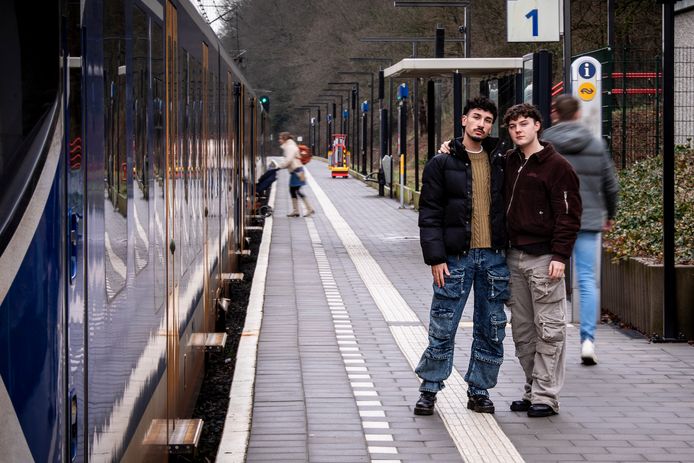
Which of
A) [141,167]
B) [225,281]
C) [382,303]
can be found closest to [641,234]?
[382,303]

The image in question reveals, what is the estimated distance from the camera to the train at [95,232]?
2.52m

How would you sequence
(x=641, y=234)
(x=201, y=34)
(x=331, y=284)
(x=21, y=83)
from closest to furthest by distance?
(x=21, y=83)
(x=201, y=34)
(x=641, y=234)
(x=331, y=284)

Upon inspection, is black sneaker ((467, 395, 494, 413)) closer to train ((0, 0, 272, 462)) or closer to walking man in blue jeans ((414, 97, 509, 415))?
walking man in blue jeans ((414, 97, 509, 415))

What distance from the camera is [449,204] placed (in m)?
7.23

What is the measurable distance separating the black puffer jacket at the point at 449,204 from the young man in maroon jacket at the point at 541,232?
17 cm

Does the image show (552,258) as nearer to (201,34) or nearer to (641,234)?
(201,34)

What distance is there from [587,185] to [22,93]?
22.6 feet

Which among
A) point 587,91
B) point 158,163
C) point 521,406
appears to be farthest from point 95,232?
point 587,91

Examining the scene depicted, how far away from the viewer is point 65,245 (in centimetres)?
283

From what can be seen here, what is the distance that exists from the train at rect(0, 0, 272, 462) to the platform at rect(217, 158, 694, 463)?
2.27 feet

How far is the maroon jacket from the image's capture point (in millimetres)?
7289

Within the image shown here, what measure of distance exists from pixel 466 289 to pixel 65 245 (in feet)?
15.5

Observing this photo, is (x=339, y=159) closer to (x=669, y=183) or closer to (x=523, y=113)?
(x=669, y=183)

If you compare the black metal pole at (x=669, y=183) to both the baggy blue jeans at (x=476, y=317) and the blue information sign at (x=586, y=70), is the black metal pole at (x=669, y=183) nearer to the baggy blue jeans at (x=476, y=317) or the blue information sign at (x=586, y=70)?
the blue information sign at (x=586, y=70)
